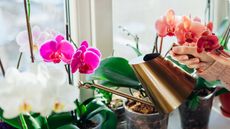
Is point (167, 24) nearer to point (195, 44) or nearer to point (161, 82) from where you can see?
point (195, 44)

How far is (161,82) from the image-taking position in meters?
0.75

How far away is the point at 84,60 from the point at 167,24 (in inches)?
11.1

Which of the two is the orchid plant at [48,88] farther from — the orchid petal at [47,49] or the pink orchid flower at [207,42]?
the pink orchid flower at [207,42]

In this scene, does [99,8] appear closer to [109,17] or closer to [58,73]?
[109,17]

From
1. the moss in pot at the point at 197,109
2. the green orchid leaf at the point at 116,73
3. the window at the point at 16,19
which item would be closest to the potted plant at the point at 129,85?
the green orchid leaf at the point at 116,73

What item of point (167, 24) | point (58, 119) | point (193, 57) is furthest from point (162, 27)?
point (58, 119)

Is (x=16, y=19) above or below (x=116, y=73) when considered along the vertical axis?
above

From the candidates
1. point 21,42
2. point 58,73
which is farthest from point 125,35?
point 58,73

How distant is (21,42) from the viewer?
84 cm

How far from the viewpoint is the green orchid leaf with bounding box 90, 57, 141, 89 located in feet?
2.99

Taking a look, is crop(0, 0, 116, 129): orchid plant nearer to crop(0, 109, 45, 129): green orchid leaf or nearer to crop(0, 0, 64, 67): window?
crop(0, 109, 45, 129): green orchid leaf

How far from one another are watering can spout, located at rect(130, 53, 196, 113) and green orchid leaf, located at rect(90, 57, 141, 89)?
16 centimetres

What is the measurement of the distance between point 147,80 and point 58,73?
0.72ft

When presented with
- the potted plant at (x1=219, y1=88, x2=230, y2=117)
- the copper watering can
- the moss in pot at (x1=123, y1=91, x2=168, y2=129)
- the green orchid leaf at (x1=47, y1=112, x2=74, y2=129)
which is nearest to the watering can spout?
the copper watering can
